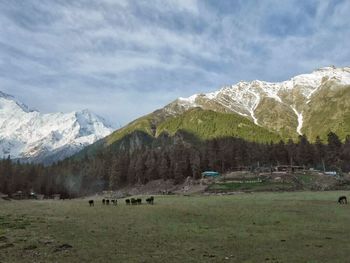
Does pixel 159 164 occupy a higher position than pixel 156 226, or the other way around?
pixel 159 164

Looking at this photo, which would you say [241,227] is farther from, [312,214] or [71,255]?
[71,255]

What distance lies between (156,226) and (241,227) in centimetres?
888

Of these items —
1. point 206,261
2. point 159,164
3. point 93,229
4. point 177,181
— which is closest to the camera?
point 206,261

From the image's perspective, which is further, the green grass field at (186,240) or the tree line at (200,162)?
the tree line at (200,162)

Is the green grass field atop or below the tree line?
below

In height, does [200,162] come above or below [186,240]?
above

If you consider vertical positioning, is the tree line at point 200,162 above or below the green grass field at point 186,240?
above

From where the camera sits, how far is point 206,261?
22.4 metres

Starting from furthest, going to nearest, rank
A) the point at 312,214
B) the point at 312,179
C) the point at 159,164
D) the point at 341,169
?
the point at 159,164 → the point at 341,169 → the point at 312,179 → the point at 312,214

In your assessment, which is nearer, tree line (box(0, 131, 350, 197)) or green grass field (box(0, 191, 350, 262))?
green grass field (box(0, 191, 350, 262))

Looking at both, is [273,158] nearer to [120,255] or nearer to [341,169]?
[341,169]

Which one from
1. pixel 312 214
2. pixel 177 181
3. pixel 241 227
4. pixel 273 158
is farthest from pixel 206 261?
pixel 273 158

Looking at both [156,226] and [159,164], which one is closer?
[156,226]

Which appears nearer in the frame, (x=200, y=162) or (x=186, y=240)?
(x=186, y=240)
